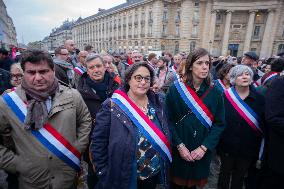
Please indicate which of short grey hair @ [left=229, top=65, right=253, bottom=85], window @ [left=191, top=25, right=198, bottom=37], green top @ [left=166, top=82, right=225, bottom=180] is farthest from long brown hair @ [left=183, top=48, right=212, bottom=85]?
window @ [left=191, top=25, right=198, bottom=37]

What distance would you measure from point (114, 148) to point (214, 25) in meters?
49.3

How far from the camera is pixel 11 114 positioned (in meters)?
2.06

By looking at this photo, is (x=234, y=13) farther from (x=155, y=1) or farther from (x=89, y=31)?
(x=89, y=31)

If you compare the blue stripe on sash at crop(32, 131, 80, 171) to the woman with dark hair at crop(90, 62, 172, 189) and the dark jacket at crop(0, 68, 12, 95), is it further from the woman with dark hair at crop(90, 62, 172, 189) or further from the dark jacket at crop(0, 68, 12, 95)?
the dark jacket at crop(0, 68, 12, 95)

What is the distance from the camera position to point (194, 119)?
2.77m

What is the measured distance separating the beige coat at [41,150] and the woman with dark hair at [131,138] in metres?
0.33

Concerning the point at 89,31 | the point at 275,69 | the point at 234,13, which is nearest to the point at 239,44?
the point at 234,13

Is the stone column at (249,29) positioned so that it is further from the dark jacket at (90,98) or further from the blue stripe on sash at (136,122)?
the blue stripe on sash at (136,122)

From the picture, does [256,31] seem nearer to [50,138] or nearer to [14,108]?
[50,138]

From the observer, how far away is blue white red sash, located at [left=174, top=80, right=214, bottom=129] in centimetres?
275

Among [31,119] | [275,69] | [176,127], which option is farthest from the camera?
[275,69]

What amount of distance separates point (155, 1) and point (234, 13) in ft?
59.8

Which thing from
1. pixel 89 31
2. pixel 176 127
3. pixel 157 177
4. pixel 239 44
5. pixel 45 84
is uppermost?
pixel 89 31

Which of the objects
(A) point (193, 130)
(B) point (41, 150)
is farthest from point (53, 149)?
(A) point (193, 130)
